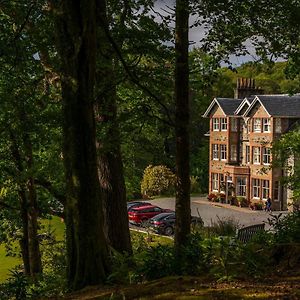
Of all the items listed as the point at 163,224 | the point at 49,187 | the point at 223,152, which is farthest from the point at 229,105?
the point at 49,187

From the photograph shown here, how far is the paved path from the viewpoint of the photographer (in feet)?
132

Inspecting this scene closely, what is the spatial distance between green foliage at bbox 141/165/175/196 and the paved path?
4.98ft

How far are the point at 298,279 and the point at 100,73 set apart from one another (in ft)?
22.0

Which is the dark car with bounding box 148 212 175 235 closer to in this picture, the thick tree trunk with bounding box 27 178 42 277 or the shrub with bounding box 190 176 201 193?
the thick tree trunk with bounding box 27 178 42 277

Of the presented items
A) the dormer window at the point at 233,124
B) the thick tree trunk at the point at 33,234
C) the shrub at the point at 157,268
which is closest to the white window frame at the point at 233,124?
the dormer window at the point at 233,124

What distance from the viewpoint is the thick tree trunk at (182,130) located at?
10.4 m

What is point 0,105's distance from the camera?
41.1 ft

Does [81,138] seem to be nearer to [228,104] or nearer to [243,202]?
[243,202]

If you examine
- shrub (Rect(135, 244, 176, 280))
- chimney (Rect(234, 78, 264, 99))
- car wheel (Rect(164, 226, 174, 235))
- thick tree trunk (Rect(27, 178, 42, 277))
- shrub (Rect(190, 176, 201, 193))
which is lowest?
car wheel (Rect(164, 226, 174, 235))

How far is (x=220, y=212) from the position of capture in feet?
147

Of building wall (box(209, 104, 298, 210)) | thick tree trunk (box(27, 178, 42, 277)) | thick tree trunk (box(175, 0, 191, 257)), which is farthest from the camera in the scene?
building wall (box(209, 104, 298, 210))

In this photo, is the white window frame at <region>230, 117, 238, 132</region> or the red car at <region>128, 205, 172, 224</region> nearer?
the red car at <region>128, 205, 172, 224</region>

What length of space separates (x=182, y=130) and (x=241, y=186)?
41.3m

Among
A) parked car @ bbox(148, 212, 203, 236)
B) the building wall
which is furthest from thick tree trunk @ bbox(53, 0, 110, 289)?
the building wall
